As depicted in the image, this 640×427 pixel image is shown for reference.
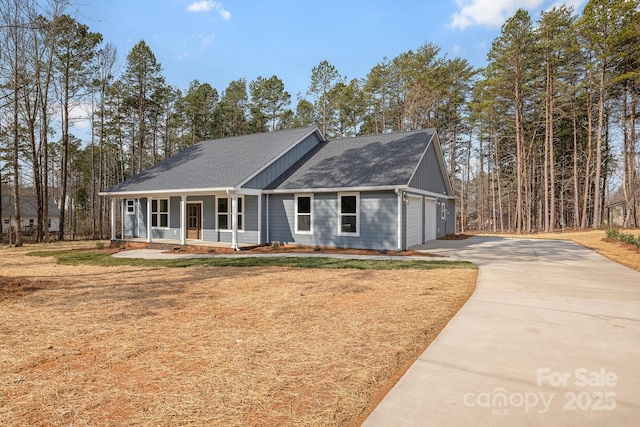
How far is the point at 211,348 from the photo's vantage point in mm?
3572

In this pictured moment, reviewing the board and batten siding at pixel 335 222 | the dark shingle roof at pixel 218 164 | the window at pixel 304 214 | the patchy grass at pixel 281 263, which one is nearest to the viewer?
the patchy grass at pixel 281 263

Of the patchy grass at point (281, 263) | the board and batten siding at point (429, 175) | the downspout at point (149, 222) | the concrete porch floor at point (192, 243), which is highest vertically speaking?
the board and batten siding at point (429, 175)

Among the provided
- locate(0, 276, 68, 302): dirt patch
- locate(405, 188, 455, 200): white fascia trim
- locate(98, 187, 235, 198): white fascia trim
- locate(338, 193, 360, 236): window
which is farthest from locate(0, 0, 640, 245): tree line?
locate(338, 193, 360, 236): window

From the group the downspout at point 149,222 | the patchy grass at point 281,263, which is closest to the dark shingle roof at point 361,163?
the patchy grass at point 281,263

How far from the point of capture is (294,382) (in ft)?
9.18

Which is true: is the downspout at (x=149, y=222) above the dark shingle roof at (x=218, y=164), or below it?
below

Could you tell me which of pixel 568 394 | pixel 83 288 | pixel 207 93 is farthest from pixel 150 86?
pixel 568 394

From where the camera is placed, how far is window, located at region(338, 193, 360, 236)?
12805 mm

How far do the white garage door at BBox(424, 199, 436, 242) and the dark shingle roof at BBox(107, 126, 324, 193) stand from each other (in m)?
6.95

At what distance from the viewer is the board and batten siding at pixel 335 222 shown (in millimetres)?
12219

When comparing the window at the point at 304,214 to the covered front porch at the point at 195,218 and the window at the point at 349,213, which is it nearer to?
the window at the point at 349,213

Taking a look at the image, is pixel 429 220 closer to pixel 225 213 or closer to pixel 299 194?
pixel 299 194

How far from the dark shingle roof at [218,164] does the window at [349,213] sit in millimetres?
3850

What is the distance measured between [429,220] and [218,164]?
10.6m
